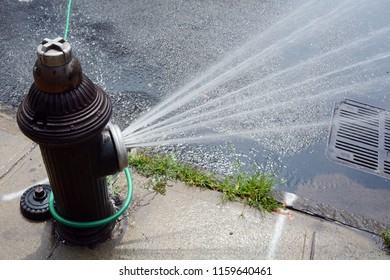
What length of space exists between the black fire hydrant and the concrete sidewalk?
0.35m

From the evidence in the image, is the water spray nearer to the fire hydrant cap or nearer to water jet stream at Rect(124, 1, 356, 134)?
the fire hydrant cap

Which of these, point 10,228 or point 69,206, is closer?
point 69,206

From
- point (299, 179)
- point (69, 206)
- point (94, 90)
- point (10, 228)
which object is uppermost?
point (94, 90)

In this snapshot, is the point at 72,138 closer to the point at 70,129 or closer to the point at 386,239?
the point at 70,129

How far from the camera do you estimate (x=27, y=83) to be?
3873 mm

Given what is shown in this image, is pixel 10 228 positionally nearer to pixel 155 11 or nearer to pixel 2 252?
pixel 2 252

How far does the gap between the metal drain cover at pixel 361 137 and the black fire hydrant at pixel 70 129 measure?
76.3 inches

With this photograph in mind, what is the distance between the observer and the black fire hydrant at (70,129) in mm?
1867

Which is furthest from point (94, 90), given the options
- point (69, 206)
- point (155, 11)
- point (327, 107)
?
point (155, 11)

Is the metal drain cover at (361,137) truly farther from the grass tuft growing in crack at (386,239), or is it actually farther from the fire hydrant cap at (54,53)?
the fire hydrant cap at (54,53)

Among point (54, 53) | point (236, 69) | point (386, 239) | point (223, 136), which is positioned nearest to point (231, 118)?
point (223, 136)

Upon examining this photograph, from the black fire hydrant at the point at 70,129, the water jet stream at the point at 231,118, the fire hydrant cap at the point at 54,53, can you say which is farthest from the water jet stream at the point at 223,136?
the fire hydrant cap at the point at 54,53

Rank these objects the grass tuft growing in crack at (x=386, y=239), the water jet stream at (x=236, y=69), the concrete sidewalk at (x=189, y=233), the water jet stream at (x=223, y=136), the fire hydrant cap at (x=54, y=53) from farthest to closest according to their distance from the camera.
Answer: the water jet stream at (x=236, y=69), the water jet stream at (x=223, y=136), the grass tuft growing in crack at (x=386, y=239), the concrete sidewalk at (x=189, y=233), the fire hydrant cap at (x=54, y=53)
